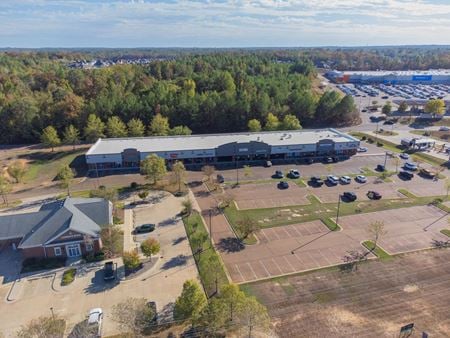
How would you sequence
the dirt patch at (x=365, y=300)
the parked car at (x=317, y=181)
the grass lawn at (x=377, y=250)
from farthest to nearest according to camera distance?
the parked car at (x=317, y=181), the grass lawn at (x=377, y=250), the dirt patch at (x=365, y=300)

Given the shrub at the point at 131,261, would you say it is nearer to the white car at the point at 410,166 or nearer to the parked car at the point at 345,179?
the parked car at the point at 345,179

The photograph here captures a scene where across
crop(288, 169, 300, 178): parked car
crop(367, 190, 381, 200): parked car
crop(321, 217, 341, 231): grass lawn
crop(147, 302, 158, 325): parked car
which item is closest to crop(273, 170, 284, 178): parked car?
crop(288, 169, 300, 178): parked car

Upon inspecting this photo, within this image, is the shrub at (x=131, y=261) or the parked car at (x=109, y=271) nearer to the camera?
the parked car at (x=109, y=271)

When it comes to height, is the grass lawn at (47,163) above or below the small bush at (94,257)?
above

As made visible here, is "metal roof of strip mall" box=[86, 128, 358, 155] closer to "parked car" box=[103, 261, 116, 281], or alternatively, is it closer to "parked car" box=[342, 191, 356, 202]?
"parked car" box=[342, 191, 356, 202]

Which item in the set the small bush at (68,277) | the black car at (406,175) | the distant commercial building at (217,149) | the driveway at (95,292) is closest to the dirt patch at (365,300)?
the driveway at (95,292)

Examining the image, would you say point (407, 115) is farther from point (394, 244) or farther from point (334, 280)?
point (334, 280)

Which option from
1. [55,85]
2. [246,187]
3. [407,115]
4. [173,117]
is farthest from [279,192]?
[55,85]

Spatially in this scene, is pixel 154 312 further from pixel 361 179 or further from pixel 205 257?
pixel 361 179
